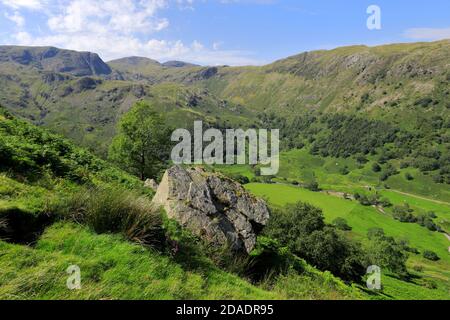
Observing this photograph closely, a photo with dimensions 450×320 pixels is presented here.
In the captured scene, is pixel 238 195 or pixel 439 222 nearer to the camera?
pixel 238 195

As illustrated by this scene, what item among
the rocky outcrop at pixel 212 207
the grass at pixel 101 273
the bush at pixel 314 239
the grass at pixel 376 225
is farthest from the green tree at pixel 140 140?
the grass at pixel 376 225

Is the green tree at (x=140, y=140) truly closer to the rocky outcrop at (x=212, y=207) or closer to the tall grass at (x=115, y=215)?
the rocky outcrop at (x=212, y=207)

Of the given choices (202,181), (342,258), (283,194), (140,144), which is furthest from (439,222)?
(202,181)

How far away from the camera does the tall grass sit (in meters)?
9.59

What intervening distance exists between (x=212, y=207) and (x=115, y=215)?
523cm

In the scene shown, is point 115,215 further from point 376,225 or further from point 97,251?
point 376,225

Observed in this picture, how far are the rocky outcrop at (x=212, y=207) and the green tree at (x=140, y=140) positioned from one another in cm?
2128

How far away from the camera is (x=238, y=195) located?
55.8 ft

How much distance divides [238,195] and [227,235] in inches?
154

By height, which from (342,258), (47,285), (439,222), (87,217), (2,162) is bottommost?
(439,222)
